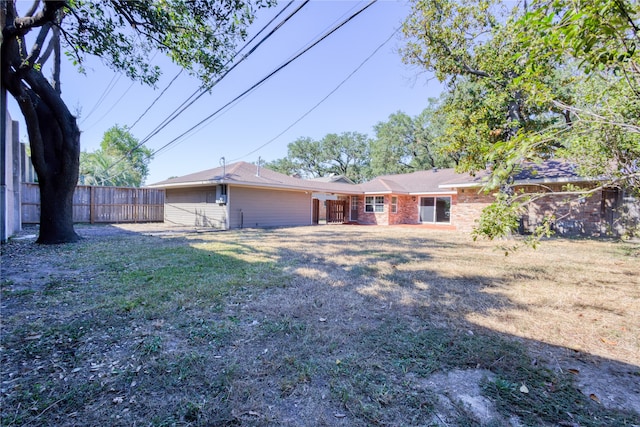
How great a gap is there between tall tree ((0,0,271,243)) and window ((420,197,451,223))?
1645cm

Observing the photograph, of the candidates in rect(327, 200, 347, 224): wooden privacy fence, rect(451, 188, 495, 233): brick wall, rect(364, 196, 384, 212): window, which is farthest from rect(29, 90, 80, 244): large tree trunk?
rect(364, 196, 384, 212): window

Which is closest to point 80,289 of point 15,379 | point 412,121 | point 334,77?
point 15,379

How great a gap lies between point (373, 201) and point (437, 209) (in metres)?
4.34

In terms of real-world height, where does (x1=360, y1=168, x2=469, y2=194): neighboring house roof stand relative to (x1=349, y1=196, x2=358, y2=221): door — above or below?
above

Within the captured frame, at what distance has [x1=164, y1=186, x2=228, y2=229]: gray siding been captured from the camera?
14844 millimetres

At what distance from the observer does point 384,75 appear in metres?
11.2

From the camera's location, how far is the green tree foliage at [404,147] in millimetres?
27688

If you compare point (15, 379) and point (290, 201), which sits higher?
point (290, 201)

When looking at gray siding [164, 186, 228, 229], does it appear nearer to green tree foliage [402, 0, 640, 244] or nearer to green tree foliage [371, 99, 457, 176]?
green tree foliage [402, 0, 640, 244]

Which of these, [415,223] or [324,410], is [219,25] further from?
[415,223]

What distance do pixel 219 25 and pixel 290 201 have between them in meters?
12.2

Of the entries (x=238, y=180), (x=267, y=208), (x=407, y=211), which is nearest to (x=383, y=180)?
(x=407, y=211)

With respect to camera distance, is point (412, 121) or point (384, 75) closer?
point (384, 75)

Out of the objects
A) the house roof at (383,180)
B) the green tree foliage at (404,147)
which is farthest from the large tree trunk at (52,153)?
the green tree foliage at (404,147)
